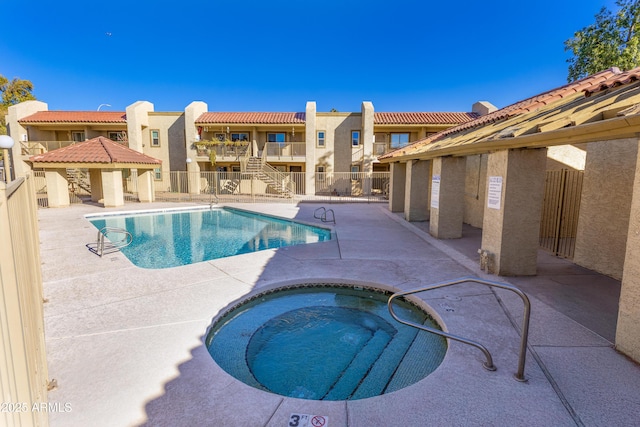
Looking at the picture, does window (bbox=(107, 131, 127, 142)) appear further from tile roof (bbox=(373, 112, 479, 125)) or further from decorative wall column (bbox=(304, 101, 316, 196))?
tile roof (bbox=(373, 112, 479, 125))

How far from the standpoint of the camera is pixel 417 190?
44.5ft

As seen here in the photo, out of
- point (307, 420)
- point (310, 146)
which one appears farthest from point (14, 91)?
point (307, 420)

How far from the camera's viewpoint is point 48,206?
17.7 meters

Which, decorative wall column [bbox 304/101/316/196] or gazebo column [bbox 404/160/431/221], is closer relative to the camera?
gazebo column [bbox 404/160/431/221]

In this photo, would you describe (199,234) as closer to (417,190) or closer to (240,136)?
(417,190)

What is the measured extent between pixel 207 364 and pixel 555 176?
9.73 meters

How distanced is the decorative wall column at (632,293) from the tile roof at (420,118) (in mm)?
23691

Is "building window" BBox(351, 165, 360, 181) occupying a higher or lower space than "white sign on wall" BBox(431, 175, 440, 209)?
higher

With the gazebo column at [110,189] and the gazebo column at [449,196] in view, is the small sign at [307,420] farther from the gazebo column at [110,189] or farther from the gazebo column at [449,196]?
the gazebo column at [110,189]

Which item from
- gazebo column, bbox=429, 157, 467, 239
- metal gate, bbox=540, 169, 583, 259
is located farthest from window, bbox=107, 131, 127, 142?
metal gate, bbox=540, 169, 583, 259

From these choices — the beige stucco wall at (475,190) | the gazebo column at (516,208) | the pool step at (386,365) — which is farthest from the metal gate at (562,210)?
the pool step at (386,365)

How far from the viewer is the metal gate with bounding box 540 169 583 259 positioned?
8177 mm

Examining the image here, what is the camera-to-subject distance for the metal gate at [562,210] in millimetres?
8177

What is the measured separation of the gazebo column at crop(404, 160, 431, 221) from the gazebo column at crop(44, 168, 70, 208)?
18628 millimetres
